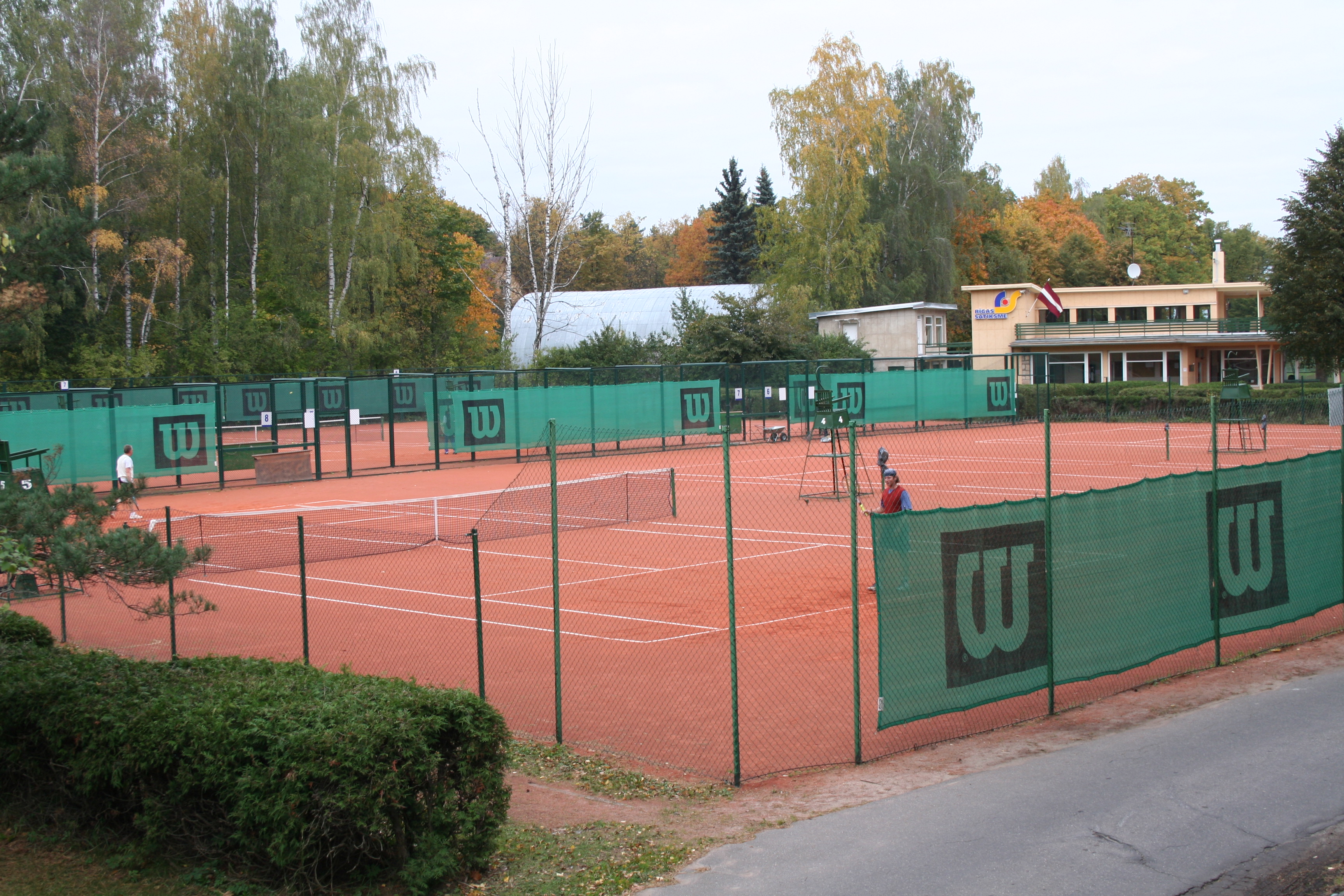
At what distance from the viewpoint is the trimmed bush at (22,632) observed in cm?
844

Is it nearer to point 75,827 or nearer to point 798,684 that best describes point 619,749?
point 798,684

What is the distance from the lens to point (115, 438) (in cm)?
2720

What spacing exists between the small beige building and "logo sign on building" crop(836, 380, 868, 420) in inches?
573

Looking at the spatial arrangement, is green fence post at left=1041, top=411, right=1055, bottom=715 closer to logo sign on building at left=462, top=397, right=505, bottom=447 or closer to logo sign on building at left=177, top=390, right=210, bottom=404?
logo sign on building at left=462, top=397, right=505, bottom=447

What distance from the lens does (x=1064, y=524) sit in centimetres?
923

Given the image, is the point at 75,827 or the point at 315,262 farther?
the point at 315,262

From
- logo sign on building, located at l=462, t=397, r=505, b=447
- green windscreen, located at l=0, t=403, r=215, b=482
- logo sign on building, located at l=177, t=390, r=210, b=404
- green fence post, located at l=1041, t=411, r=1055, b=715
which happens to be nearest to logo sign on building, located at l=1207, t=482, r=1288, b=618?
green fence post, located at l=1041, t=411, r=1055, b=715

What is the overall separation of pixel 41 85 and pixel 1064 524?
164 ft

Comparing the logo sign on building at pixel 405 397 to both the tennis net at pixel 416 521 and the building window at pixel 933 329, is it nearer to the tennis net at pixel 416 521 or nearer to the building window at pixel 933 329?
the tennis net at pixel 416 521

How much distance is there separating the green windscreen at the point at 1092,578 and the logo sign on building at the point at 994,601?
1 cm

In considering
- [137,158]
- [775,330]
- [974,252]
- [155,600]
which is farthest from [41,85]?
[974,252]

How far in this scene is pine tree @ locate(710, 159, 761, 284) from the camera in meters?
82.6

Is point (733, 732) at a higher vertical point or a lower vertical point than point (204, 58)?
lower

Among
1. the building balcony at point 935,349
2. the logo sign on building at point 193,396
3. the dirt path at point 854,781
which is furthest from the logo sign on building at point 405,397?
the dirt path at point 854,781
